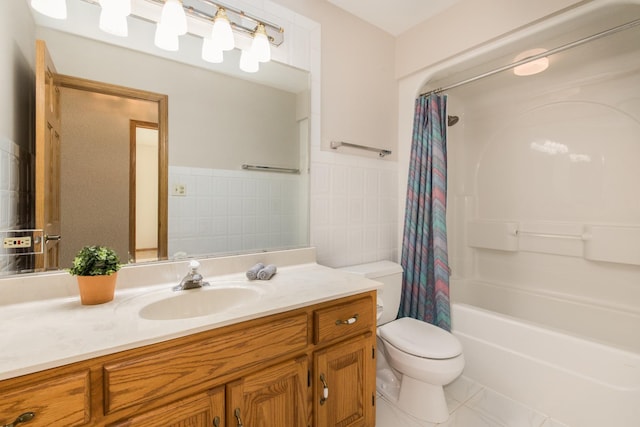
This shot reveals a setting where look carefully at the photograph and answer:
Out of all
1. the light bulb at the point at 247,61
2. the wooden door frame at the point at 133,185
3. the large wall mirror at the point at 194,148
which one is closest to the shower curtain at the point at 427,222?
the large wall mirror at the point at 194,148

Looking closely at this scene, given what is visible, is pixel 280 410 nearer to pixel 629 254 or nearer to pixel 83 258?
pixel 83 258

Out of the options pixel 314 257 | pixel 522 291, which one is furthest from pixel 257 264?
pixel 522 291

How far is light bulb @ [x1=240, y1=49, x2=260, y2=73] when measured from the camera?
→ 153 centimetres

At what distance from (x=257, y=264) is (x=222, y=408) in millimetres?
639

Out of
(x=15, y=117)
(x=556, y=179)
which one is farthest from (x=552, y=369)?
(x=15, y=117)

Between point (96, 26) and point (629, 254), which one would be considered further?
point (629, 254)

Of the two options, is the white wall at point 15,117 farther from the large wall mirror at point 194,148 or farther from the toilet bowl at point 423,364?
the toilet bowl at point 423,364

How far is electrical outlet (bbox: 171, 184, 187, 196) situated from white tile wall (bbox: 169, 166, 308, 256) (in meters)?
0.01

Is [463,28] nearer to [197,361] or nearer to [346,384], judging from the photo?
[346,384]

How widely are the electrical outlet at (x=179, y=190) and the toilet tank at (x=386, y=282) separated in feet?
3.25

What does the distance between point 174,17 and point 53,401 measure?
137 centimetres

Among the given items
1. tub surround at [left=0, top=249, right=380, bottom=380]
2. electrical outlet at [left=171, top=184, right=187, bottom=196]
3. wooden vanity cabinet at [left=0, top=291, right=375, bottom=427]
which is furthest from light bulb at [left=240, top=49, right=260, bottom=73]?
wooden vanity cabinet at [left=0, top=291, right=375, bottom=427]

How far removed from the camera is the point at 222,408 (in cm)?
88

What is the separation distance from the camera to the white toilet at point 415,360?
56.9 inches
